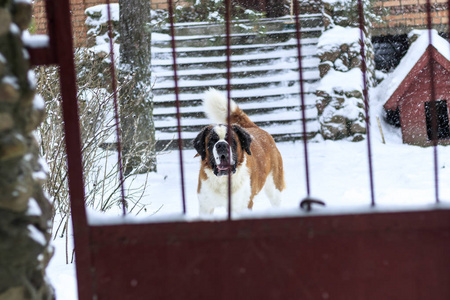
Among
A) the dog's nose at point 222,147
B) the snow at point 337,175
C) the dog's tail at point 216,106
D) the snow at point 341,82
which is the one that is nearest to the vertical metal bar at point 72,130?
the snow at point 337,175

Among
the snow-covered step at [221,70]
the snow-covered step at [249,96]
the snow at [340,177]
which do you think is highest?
the snow-covered step at [221,70]

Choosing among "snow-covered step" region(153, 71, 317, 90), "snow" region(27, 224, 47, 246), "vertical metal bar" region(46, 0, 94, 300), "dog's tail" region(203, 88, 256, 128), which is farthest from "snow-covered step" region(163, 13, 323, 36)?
"snow" region(27, 224, 47, 246)

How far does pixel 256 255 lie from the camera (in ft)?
5.32

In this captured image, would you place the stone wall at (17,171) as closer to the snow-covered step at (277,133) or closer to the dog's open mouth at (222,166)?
the dog's open mouth at (222,166)

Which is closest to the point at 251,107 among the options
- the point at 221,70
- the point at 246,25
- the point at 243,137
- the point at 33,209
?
the point at 221,70

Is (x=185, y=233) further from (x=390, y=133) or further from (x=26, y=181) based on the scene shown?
(x=390, y=133)

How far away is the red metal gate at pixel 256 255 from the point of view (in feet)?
5.26

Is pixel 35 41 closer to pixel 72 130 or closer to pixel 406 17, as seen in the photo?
pixel 72 130

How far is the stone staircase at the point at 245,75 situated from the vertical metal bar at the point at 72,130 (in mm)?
6444

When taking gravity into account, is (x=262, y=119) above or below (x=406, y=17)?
below

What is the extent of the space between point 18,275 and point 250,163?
3026 mm

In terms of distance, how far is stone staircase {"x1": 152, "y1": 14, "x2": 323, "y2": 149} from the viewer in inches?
332

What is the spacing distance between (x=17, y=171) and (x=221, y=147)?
2.53 metres

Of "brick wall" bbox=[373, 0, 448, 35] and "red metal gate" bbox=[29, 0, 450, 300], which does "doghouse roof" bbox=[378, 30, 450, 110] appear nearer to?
"brick wall" bbox=[373, 0, 448, 35]
